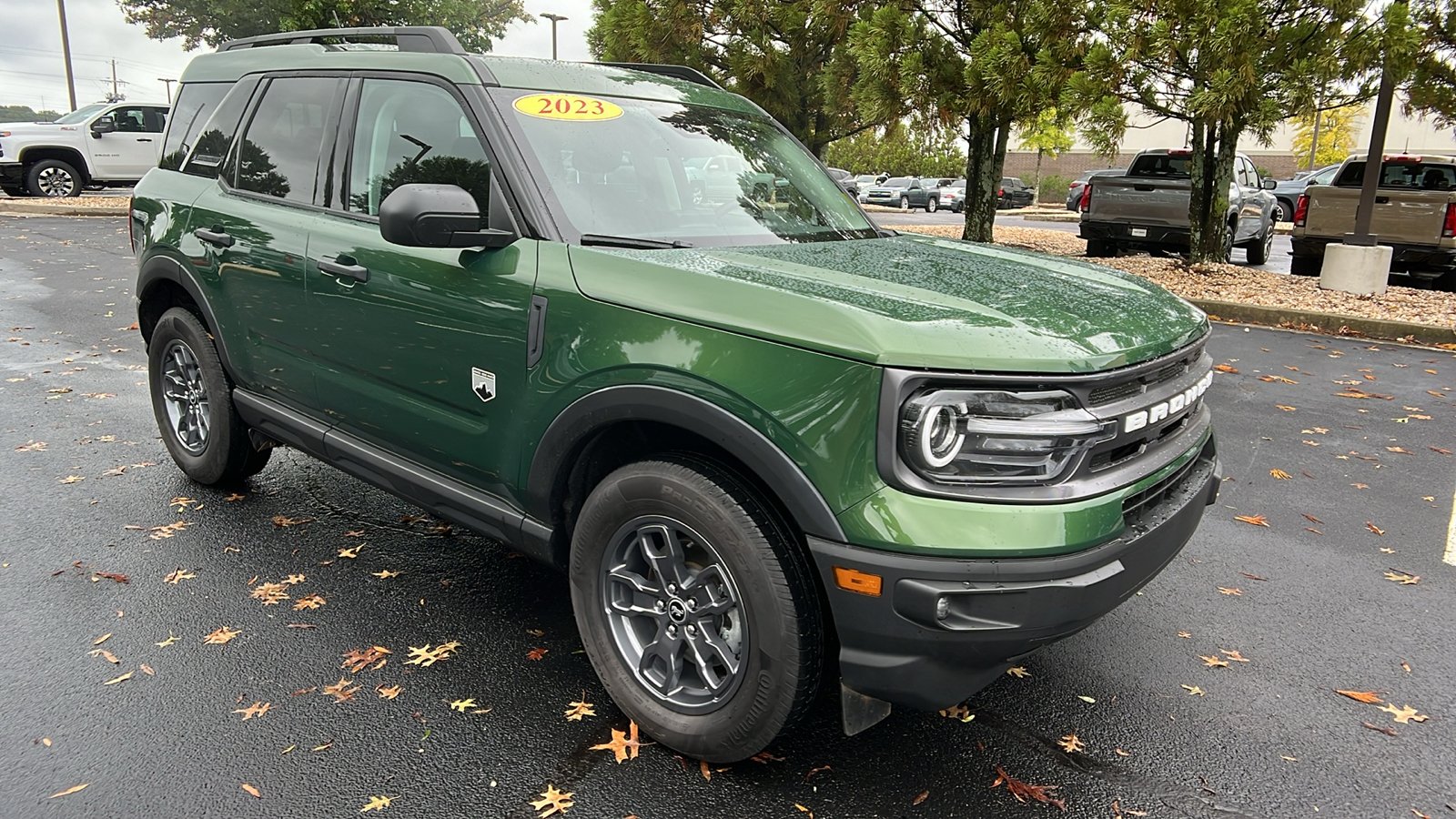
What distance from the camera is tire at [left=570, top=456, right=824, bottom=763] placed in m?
2.37

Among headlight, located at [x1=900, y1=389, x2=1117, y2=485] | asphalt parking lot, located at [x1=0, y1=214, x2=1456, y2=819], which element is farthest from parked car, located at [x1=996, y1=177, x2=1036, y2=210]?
headlight, located at [x1=900, y1=389, x2=1117, y2=485]

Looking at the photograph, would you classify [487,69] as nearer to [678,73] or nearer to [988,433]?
[678,73]

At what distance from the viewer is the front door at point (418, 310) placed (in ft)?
9.60

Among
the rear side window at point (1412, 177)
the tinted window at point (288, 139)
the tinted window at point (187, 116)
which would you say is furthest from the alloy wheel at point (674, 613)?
the rear side window at point (1412, 177)

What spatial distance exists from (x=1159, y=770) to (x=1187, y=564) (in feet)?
5.43

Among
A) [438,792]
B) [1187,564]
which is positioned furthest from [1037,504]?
[1187,564]

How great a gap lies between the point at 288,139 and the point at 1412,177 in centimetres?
1490

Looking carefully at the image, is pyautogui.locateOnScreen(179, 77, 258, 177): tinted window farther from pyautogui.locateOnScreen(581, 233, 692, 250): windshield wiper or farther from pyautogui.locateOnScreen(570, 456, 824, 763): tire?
pyautogui.locateOnScreen(570, 456, 824, 763): tire

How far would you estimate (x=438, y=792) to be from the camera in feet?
8.41

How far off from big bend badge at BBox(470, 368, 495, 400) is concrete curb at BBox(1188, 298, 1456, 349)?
9095mm

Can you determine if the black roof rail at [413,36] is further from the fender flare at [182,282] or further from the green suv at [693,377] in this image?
the fender flare at [182,282]

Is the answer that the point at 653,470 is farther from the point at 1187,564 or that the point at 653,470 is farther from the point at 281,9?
the point at 281,9

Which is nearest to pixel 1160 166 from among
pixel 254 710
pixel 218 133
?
pixel 218 133

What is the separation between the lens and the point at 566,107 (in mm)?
3260
